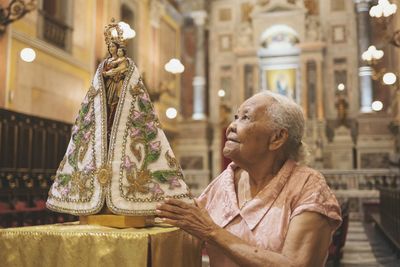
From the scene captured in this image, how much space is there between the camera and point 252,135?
2129 millimetres

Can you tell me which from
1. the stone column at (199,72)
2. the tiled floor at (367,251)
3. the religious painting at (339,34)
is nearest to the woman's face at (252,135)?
the tiled floor at (367,251)

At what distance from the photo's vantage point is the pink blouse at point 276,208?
1968 millimetres

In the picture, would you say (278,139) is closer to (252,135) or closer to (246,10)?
(252,135)

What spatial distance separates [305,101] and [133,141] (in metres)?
16.2

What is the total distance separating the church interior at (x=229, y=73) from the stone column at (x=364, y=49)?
0.03 m

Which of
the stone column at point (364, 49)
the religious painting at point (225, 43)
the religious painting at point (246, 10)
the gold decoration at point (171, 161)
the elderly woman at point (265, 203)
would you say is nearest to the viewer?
the elderly woman at point (265, 203)

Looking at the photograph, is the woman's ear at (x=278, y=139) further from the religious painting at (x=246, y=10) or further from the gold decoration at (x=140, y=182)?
the religious painting at (x=246, y=10)

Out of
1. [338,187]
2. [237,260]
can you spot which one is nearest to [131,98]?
[237,260]

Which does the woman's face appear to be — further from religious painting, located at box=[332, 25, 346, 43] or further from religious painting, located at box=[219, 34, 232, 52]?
religious painting, located at box=[219, 34, 232, 52]

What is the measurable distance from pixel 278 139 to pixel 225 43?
17.4 metres

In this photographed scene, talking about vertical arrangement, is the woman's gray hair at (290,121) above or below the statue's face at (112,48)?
below

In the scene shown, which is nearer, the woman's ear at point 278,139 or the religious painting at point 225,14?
the woman's ear at point 278,139

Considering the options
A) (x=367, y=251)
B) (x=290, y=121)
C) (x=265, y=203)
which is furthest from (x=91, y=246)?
(x=367, y=251)

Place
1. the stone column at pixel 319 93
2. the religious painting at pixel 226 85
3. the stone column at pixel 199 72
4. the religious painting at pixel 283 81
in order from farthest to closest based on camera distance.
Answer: the religious painting at pixel 226 85, the stone column at pixel 199 72, the religious painting at pixel 283 81, the stone column at pixel 319 93
